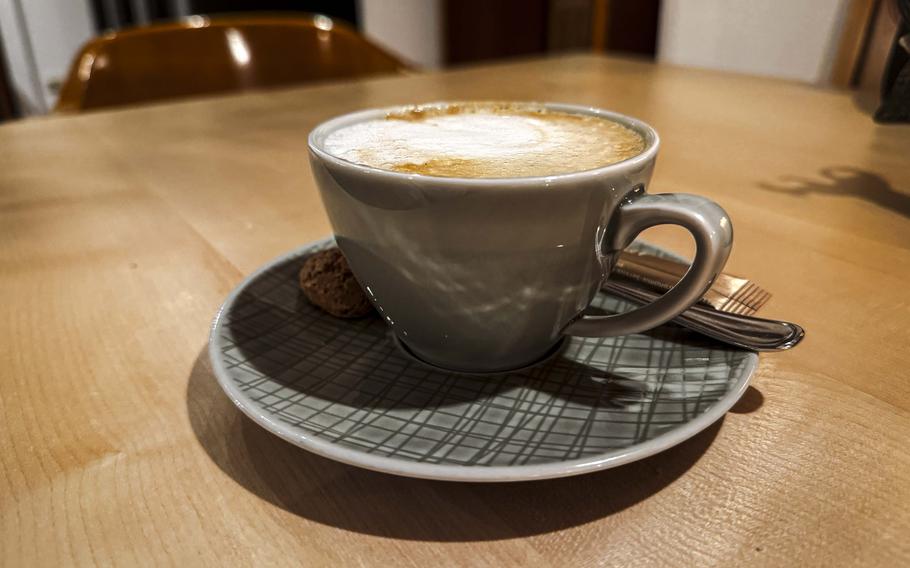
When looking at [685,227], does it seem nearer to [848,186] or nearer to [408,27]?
[848,186]

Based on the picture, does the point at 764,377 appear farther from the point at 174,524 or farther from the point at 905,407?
the point at 174,524

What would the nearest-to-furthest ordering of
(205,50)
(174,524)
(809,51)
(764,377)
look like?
(174,524)
(764,377)
(205,50)
(809,51)

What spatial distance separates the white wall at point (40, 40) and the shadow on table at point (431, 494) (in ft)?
10.0

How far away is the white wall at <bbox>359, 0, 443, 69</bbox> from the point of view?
134 inches

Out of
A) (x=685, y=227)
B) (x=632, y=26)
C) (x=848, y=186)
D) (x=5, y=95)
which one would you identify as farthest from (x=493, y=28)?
(x=685, y=227)

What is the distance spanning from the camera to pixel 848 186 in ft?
2.35

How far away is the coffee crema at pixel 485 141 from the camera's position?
385 millimetres

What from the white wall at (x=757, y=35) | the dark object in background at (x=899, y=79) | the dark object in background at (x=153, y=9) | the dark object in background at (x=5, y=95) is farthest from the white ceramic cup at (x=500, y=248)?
the dark object in background at (x=5, y=95)

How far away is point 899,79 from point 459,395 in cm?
51

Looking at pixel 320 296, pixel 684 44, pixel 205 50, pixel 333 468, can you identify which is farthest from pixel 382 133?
pixel 684 44

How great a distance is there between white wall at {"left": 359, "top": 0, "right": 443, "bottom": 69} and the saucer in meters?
3.16

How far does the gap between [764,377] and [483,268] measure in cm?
19

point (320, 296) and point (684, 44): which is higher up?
point (320, 296)

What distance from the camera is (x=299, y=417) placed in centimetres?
33
